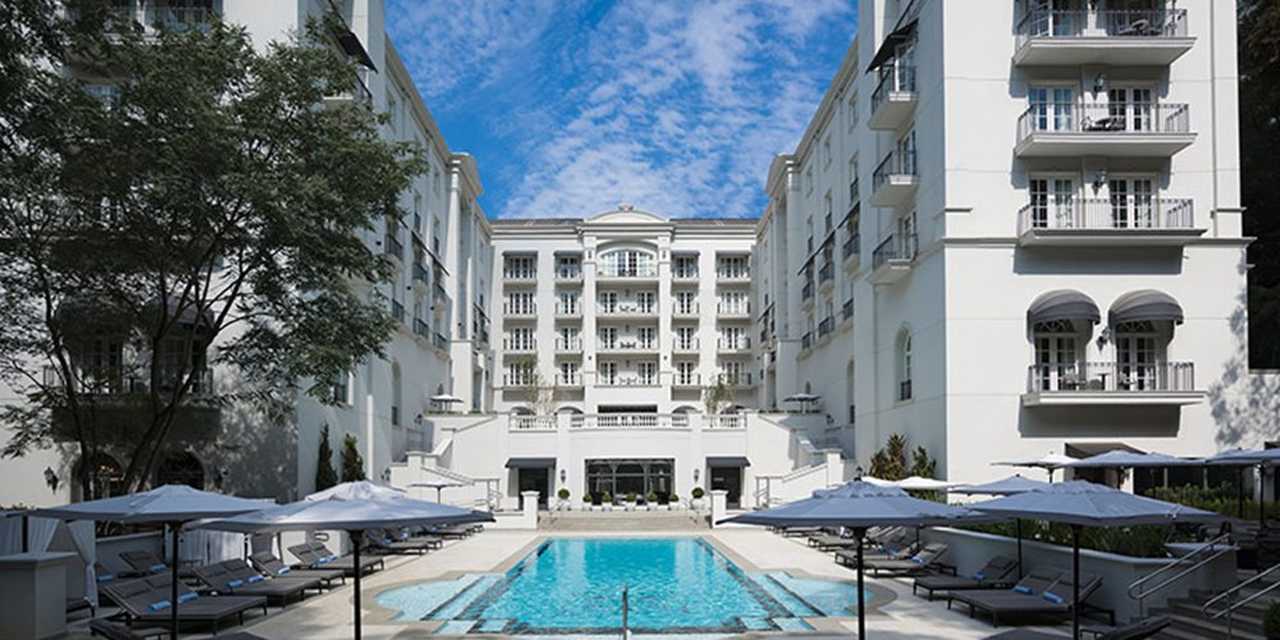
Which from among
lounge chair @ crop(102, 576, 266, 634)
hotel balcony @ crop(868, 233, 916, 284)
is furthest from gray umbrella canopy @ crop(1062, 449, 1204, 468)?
lounge chair @ crop(102, 576, 266, 634)

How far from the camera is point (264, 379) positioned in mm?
25812

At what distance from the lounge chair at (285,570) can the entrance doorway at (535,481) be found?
26.8 m

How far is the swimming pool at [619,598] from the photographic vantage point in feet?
54.8

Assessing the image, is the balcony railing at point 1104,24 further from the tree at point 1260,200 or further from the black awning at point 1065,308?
the black awning at point 1065,308

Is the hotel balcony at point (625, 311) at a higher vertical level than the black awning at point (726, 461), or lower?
higher

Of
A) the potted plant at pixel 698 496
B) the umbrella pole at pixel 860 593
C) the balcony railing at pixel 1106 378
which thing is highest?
the balcony railing at pixel 1106 378

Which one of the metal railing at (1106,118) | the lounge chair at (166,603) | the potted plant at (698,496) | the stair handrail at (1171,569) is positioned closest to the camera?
the stair handrail at (1171,569)

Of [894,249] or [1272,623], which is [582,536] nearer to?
[894,249]

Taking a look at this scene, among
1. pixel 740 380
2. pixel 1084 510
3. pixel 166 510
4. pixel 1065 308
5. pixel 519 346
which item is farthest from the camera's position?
pixel 519 346

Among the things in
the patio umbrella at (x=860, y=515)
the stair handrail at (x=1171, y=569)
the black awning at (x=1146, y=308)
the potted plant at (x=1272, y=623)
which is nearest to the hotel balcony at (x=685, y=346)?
the black awning at (x=1146, y=308)

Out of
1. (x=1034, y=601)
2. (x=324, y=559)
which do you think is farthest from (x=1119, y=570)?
(x=324, y=559)

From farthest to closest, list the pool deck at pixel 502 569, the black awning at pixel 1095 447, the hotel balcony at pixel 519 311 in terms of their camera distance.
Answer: the hotel balcony at pixel 519 311
the black awning at pixel 1095 447
the pool deck at pixel 502 569

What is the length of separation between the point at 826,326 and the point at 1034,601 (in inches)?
A: 1173

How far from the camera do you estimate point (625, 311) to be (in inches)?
2516
